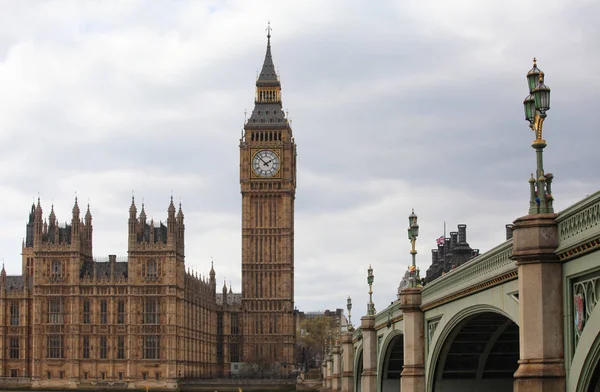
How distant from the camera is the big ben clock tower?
152 m

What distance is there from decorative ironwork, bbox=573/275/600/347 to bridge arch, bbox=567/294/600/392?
0.23 metres

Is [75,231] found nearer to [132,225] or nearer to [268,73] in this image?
[132,225]

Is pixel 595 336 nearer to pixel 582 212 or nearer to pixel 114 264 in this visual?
pixel 582 212

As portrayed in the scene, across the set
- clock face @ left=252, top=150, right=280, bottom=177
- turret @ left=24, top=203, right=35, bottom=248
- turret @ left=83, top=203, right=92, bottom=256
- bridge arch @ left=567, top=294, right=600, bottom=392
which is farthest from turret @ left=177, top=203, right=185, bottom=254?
bridge arch @ left=567, top=294, right=600, bottom=392

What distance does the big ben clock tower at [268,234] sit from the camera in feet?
498

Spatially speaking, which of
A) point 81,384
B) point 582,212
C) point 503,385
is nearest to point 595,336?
point 582,212

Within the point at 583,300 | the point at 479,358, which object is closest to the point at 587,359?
the point at 583,300

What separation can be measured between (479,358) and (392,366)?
66.5ft

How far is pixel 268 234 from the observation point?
6107 inches

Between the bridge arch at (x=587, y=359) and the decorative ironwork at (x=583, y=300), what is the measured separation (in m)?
0.23

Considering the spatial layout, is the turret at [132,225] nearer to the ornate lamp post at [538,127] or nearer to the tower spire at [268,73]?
the tower spire at [268,73]

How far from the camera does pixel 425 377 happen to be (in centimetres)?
3884


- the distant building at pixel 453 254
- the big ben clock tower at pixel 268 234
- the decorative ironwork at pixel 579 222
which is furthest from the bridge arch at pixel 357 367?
the big ben clock tower at pixel 268 234

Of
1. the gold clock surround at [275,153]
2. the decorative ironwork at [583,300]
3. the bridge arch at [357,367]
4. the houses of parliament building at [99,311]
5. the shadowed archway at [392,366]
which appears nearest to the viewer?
the decorative ironwork at [583,300]
